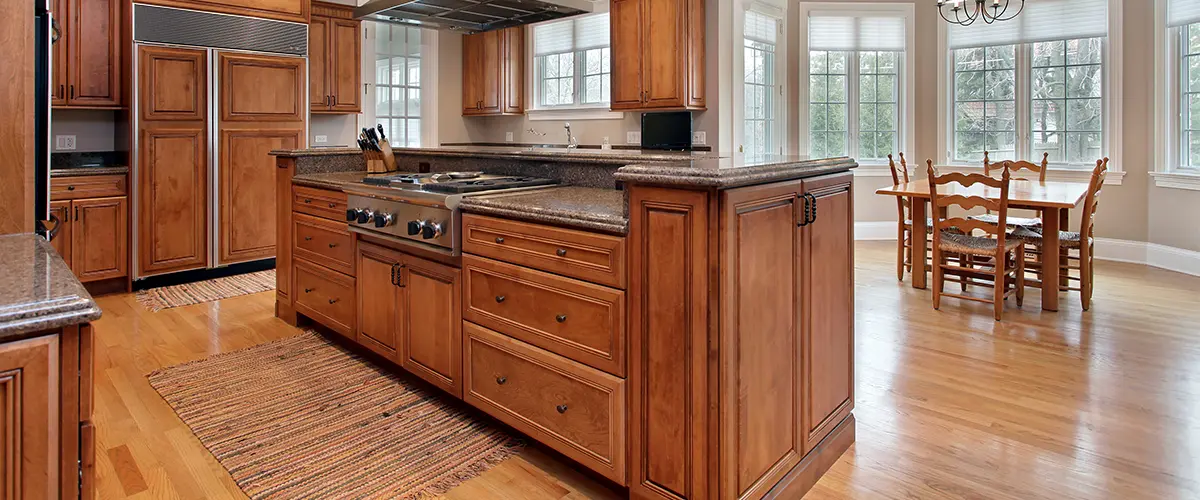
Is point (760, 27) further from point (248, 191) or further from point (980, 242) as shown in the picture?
point (248, 191)

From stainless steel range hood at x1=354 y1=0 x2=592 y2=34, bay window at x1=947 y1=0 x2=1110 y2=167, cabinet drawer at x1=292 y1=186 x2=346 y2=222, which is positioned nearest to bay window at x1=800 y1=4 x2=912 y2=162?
bay window at x1=947 y1=0 x2=1110 y2=167

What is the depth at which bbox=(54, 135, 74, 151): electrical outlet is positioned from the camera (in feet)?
16.4

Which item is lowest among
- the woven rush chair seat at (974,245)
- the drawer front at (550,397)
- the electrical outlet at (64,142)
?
the drawer front at (550,397)

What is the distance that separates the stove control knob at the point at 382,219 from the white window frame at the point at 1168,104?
6035 millimetres

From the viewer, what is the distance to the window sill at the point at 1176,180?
17.6 feet

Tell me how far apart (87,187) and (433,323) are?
11.8ft

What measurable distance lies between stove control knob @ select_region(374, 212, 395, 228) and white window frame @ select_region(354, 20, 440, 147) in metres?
3.97

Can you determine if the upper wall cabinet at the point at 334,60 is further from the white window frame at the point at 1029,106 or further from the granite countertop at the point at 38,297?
the white window frame at the point at 1029,106

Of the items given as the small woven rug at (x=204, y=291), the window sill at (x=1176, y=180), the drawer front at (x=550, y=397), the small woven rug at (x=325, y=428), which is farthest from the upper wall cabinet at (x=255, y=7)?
the window sill at (x=1176, y=180)

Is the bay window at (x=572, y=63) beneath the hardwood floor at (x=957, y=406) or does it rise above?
above

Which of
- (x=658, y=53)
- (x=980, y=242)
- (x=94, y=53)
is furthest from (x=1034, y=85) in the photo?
(x=94, y=53)

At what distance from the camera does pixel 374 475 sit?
221 centimetres

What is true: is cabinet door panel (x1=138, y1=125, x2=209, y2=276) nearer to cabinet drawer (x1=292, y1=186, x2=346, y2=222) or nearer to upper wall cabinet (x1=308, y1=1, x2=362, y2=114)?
upper wall cabinet (x1=308, y1=1, x2=362, y2=114)

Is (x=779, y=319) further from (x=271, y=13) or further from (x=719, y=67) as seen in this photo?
(x=271, y=13)
